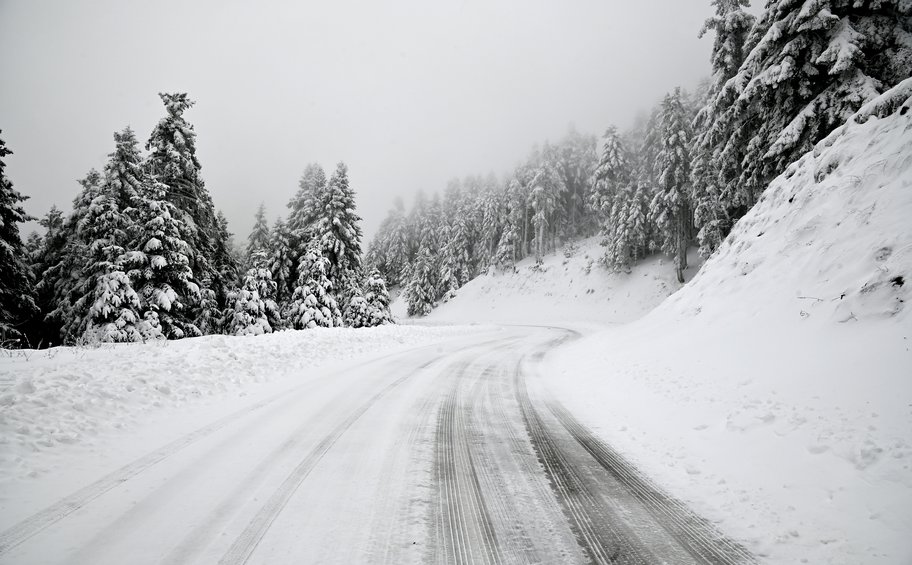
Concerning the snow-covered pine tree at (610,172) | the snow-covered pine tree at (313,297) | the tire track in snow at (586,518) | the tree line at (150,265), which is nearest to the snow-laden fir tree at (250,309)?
the tree line at (150,265)

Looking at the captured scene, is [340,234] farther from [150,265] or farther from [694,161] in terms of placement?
[694,161]

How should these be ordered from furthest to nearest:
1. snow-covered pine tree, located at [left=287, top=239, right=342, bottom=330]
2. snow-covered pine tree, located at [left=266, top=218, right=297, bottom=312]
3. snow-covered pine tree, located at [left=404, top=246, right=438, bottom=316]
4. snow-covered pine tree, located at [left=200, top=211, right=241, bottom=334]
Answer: snow-covered pine tree, located at [left=404, top=246, right=438, bottom=316] → snow-covered pine tree, located at [left=266, top=218, right=297, bottom=312] → snow-covered pine tree, located at [left=287, top=239, right=342, bottom=330] → snow-covered pine tree, located at [left=200, top=211, right=241, bottom=334]

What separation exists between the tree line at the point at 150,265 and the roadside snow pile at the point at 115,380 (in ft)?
20.2

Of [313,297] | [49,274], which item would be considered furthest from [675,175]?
[49,274]

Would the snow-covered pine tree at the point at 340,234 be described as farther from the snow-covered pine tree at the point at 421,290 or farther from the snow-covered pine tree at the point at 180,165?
the snow-covered pine tree at the point at 421,290

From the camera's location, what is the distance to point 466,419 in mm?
5711

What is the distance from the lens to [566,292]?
134 feet

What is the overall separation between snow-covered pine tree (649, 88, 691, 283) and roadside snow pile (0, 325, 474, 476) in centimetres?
2790

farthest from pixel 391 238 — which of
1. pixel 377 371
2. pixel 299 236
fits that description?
pixel 377 371

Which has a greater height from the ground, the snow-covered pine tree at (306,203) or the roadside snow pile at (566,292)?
the snow-covered pine tree at (306,203)

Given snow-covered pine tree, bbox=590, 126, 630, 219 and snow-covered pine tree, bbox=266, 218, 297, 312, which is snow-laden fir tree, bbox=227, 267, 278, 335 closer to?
snow-covered pine tree, bbox=266, 218, 297, 312

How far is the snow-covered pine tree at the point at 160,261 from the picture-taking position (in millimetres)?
14336

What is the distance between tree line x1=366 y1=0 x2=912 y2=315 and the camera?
11164mm

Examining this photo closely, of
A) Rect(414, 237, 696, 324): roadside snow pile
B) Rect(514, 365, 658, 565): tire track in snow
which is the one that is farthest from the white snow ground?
Rect(414, 237, 696, 324): roadside snow pile
